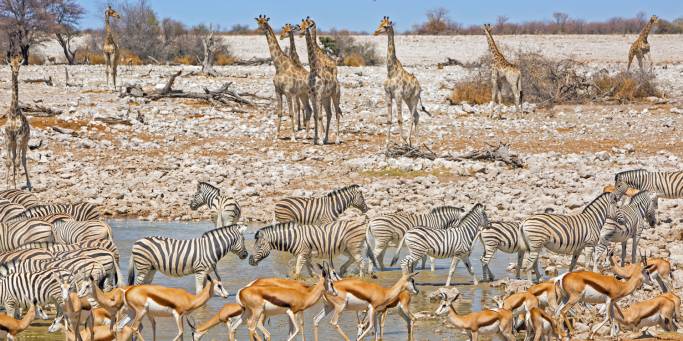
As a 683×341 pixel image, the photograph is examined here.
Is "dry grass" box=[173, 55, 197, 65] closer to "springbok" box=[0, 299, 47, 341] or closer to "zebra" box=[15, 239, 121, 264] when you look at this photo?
"zebra" box=[15, 239, 121, 264]

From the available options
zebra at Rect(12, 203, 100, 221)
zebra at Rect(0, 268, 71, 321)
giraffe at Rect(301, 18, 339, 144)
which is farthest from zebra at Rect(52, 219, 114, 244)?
giraffe at Rect(301, 18, 339, 144)

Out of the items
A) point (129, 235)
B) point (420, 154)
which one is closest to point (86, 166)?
point (129, 235)

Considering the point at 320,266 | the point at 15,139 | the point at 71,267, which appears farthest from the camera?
the point at 15,139

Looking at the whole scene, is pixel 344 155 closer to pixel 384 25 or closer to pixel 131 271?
pixel 384 25

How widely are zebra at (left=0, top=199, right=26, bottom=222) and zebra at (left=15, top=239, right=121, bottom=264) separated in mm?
1878

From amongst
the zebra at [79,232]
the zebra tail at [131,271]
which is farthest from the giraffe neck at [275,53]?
the zebra tail at [131,271]

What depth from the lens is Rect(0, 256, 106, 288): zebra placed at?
9562 mm

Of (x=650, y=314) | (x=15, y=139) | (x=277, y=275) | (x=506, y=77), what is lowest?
(x=277, y=275)

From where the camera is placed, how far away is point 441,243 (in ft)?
37.1

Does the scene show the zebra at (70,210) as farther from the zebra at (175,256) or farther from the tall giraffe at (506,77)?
the tall giraffe at (506,77)

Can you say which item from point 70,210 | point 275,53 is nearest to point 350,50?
point 275,53

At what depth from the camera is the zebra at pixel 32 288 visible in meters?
9.10

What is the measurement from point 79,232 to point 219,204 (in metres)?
2.64

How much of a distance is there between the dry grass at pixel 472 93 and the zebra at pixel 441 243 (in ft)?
51.7
